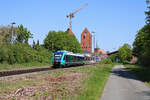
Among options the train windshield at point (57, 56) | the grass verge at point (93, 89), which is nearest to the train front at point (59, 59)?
the train windshield at point (57, 56)

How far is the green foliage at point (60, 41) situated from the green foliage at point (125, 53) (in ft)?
66.3

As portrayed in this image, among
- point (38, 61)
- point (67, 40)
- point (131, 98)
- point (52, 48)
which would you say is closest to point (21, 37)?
point (52, 48)

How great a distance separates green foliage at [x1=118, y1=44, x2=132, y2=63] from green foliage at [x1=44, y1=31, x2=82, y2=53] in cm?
2021

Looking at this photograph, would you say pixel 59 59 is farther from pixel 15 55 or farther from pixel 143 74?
pixel 143 74

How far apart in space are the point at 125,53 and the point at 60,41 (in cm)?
2928

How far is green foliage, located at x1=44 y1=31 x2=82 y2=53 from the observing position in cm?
8462

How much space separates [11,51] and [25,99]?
33079 mm

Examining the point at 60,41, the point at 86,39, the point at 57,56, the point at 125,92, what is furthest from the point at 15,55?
the point at 86,39

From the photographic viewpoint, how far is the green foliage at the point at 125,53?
97019mm

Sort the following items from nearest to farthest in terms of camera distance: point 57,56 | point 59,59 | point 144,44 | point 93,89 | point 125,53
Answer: point 93,89, point 144,44, point 59,59, point 57,56, point 125,53

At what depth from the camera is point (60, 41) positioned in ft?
278

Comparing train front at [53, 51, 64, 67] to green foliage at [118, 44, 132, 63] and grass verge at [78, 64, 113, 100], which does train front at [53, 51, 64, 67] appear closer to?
grass verge at [78, 64, 113, 100]

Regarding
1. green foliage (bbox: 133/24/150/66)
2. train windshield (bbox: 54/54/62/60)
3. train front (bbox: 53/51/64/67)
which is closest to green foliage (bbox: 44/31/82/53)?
green foliage (bbox: 133/24/150/66)

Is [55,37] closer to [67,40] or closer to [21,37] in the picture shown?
[67,40]
